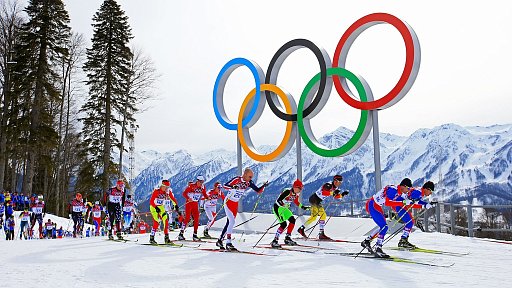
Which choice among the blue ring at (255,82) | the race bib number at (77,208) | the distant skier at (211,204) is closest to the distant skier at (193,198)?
the distant skier at (211,204)

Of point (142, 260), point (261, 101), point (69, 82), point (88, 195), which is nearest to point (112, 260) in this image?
point (142, 260)

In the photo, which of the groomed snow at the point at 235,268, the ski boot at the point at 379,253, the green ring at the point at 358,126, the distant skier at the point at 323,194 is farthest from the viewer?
the green ring at the point at 358,126

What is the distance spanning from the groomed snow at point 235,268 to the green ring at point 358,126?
475 centimetres

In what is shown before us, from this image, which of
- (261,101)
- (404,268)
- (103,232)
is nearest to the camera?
(404,268)

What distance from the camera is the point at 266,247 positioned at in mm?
11781

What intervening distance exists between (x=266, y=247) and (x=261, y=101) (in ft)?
29.8

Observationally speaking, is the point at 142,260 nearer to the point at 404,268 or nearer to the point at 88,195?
the point at 404,268

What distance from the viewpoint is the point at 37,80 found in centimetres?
2822

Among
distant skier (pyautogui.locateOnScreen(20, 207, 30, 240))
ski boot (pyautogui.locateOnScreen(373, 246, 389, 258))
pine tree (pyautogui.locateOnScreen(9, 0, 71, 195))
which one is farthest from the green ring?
pine tree (pyautogui.locateOnScreen(9, 0, 71, 195))

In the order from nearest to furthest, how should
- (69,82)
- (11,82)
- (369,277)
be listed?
(369,277), (11,82), (69,82)

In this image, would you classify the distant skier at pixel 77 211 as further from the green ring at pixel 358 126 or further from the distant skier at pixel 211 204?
the green ring at pixel 358 126

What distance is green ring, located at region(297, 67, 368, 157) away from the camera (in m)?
15.5

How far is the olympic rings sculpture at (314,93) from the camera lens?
14.5 m

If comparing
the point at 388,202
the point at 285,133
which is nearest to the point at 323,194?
the point at 388,202
